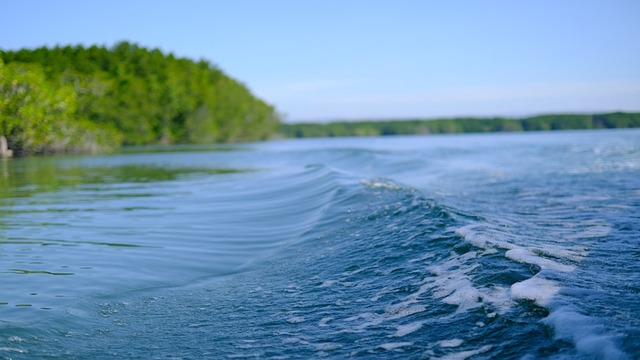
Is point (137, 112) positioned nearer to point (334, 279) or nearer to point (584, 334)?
point (334, 279)

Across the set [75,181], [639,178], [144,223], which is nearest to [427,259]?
[144,223]

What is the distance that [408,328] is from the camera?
3.43m

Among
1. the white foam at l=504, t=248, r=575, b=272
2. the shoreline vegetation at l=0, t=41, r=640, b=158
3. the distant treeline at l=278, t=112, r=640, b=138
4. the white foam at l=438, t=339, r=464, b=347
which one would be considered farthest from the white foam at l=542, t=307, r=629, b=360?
the distant treeline at l=278, t=112, r=640, b=138

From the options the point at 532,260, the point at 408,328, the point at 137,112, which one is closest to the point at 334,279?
the point at 408,328

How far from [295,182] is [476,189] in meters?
4.98

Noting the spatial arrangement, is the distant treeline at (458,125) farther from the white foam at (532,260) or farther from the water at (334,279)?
the white foam at (532,260)

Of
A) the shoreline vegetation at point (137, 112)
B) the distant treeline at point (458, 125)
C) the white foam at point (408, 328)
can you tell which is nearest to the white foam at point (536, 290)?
the white foam at point (408, 328)

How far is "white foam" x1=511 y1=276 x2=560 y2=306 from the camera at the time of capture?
3.49 m

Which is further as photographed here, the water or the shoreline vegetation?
the shoreline vegetation

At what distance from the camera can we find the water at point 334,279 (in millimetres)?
3246

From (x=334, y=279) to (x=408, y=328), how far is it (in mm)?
1473

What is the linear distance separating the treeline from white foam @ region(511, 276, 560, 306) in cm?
3237

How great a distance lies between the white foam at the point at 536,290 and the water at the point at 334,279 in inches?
0.6

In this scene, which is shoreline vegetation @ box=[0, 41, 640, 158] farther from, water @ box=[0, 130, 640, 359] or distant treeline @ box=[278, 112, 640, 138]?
water @ box=[0, 130, 640, 359]
